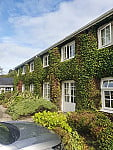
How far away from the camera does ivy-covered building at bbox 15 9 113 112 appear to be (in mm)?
9039

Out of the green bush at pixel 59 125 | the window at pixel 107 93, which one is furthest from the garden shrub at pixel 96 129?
the window at pixel 107 93

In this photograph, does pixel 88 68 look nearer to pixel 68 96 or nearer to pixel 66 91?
pixel 68 96

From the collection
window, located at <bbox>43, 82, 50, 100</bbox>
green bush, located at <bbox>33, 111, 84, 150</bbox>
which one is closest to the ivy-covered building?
window, located at <bbox>43, 82, 50, 100</bbox>

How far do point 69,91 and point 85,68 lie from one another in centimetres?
311

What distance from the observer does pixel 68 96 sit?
12867mm

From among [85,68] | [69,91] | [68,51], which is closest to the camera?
[85,68]

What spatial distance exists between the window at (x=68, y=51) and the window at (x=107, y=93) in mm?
4090

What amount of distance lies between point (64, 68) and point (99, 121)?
23.8 feet

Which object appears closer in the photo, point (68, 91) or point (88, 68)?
point (88, 68)

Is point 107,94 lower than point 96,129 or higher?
higher

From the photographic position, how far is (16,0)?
9352 millimetres

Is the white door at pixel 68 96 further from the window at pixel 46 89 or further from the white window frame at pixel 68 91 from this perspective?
the window at pixel 46 89

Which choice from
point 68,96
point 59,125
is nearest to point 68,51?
point 68,96

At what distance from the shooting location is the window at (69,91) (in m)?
12.2
